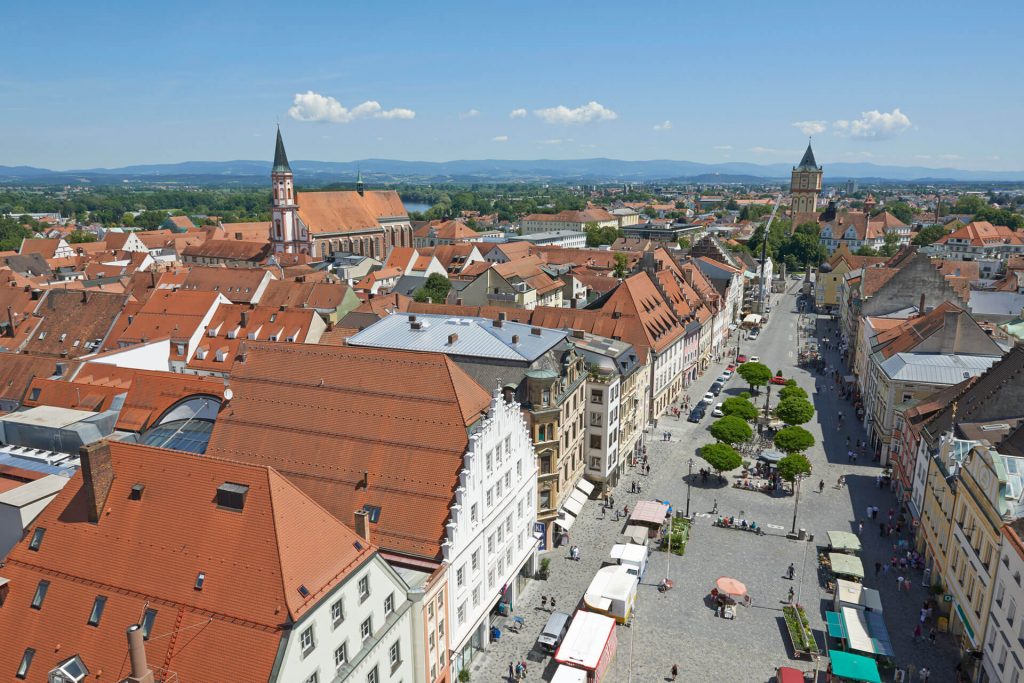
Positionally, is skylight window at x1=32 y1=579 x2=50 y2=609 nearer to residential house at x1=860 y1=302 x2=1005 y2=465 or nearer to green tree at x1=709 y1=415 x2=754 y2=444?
green tree at x1=709 y1=415 x2=754 y2=444

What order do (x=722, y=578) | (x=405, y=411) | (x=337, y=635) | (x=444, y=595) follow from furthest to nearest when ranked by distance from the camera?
(x=722, y=578) → (x=405, y=411) → (x=444, y=595) → (x=337, y=635)

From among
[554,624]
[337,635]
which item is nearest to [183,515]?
[337,635]

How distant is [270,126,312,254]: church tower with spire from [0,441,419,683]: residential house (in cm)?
13806

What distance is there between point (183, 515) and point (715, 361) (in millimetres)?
97092

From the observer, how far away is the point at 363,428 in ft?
132

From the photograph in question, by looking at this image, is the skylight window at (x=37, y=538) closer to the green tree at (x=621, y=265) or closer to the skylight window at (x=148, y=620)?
the skylight window at (x=148, y=620)

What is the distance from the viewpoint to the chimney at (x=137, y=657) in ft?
76.9

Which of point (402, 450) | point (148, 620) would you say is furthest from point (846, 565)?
point (148, 620)

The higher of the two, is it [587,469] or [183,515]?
[183,515]

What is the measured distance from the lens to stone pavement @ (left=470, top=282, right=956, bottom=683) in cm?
4209

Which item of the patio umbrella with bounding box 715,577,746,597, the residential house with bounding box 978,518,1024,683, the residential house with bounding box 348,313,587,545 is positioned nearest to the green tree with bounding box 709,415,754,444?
the residential house with bounding box 348,313,587,545

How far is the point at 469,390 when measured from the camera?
137ft

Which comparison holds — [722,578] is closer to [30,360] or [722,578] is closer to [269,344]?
[269,344]

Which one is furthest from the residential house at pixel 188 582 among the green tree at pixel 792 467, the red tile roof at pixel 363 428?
the green tree at pixel 792 467
